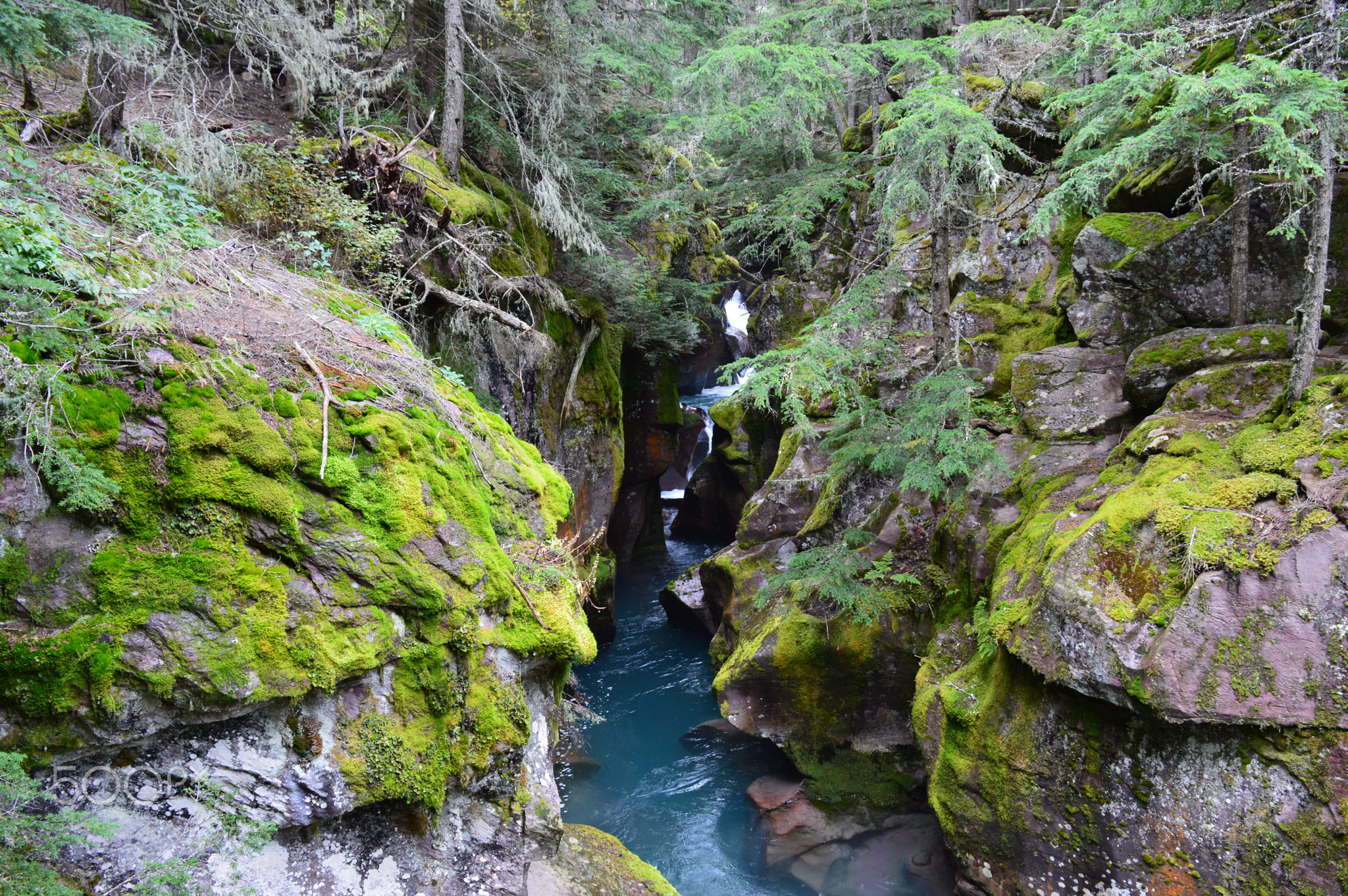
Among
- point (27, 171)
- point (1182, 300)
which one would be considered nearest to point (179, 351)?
point (27, 171)

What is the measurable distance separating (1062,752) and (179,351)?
791cm

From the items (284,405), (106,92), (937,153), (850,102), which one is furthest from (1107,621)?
(850,102)

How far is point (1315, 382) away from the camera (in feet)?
20.4

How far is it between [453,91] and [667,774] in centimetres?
1174

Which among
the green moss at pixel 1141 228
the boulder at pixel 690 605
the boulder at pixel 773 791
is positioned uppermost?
the green moss at pixel 1141 228

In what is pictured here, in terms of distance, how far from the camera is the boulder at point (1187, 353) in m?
7.30

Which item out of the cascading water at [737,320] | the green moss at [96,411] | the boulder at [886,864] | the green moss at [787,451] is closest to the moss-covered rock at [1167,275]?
the green moss at [787,451]

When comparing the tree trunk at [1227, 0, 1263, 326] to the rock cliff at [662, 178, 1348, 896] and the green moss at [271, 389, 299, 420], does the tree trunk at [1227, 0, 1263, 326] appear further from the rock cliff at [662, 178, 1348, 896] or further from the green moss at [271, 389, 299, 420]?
the green moss at [271, 389, 299, 420]

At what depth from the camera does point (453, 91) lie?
10.8m

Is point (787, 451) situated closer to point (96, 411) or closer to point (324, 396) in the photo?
point (324, 396)

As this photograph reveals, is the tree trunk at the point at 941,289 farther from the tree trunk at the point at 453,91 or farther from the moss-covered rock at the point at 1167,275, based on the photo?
the tree trunk at the point at 453,91

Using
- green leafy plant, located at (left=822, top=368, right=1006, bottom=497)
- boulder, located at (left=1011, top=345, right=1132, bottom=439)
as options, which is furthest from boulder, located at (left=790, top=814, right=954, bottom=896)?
boulder, located at (left=1011, top=345, right=1132, bottom=439)

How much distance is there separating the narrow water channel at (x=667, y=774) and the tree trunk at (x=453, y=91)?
10066 mm

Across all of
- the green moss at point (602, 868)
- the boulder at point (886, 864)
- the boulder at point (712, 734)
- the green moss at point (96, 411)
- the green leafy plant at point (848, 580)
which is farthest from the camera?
the boulder at point (712, 734)
